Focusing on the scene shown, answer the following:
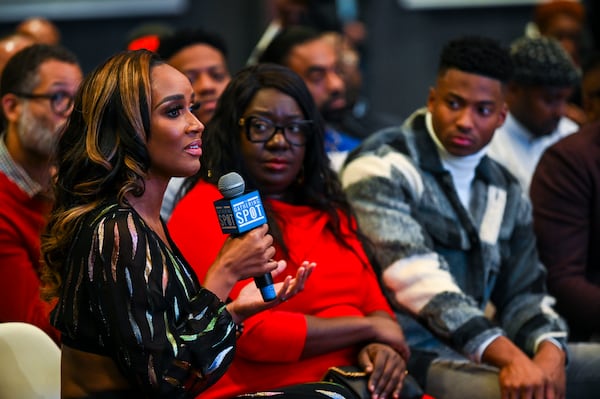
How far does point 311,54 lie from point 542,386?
1.88m

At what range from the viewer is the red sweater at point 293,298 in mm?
2494

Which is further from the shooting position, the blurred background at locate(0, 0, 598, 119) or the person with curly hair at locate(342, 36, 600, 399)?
the blurred background at locate(0, 0, 598, 119)

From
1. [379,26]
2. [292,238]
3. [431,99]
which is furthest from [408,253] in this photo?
[379,26]

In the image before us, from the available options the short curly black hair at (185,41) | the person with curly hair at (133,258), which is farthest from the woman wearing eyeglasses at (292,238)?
the short curly black hair at (185,41)

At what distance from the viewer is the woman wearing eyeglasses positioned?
8.25 ft

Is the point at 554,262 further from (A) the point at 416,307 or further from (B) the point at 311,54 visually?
(B) the point at 311,54

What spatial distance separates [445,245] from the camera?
3.07 m

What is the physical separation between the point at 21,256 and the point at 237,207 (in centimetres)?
110

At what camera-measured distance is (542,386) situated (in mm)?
2795

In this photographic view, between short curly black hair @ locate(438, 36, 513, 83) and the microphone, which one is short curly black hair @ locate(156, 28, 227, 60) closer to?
short curly black hair @ locate(438, 36, 513, 83)

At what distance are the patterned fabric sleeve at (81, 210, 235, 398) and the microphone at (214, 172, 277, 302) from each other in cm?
14

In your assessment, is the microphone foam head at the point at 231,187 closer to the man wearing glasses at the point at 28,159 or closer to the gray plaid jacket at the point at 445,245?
the man wearing glasses at the point at 28,159

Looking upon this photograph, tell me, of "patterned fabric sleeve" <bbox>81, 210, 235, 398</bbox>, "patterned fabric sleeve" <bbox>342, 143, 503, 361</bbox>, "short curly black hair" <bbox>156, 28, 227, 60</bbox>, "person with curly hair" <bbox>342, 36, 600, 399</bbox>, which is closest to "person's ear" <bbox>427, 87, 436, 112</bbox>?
"person with curly hair" <bbox>342, 36, 600, 399</bbox>

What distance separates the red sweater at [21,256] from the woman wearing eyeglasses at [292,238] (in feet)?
1.61
